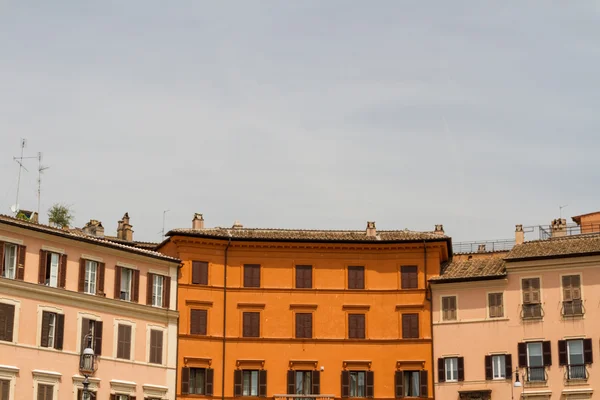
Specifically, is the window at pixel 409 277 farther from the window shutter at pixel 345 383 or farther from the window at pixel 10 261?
the window at pixel 10 261

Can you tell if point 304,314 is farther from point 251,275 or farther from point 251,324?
point 251,275

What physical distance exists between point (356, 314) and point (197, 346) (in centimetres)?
1144

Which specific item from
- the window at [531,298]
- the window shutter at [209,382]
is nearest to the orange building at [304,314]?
the window shutter at [209,382]

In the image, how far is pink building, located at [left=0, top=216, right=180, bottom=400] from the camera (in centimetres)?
6575

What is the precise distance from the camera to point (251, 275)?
79.2m

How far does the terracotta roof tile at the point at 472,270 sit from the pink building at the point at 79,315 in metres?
19.0

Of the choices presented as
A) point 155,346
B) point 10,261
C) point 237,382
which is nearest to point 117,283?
point 155,346

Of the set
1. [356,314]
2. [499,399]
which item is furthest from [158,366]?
[499,399]

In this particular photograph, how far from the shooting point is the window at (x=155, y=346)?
243ft

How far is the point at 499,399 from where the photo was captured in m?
74.7

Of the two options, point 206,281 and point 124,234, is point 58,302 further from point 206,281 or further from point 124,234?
point 124,234

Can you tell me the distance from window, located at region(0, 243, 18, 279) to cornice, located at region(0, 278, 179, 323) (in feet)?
1.76

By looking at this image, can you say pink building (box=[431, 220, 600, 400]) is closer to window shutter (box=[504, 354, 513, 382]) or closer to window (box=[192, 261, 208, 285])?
window shutter (box=[504, 354, 513, 382])

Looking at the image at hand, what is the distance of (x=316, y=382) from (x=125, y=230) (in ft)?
67.2
